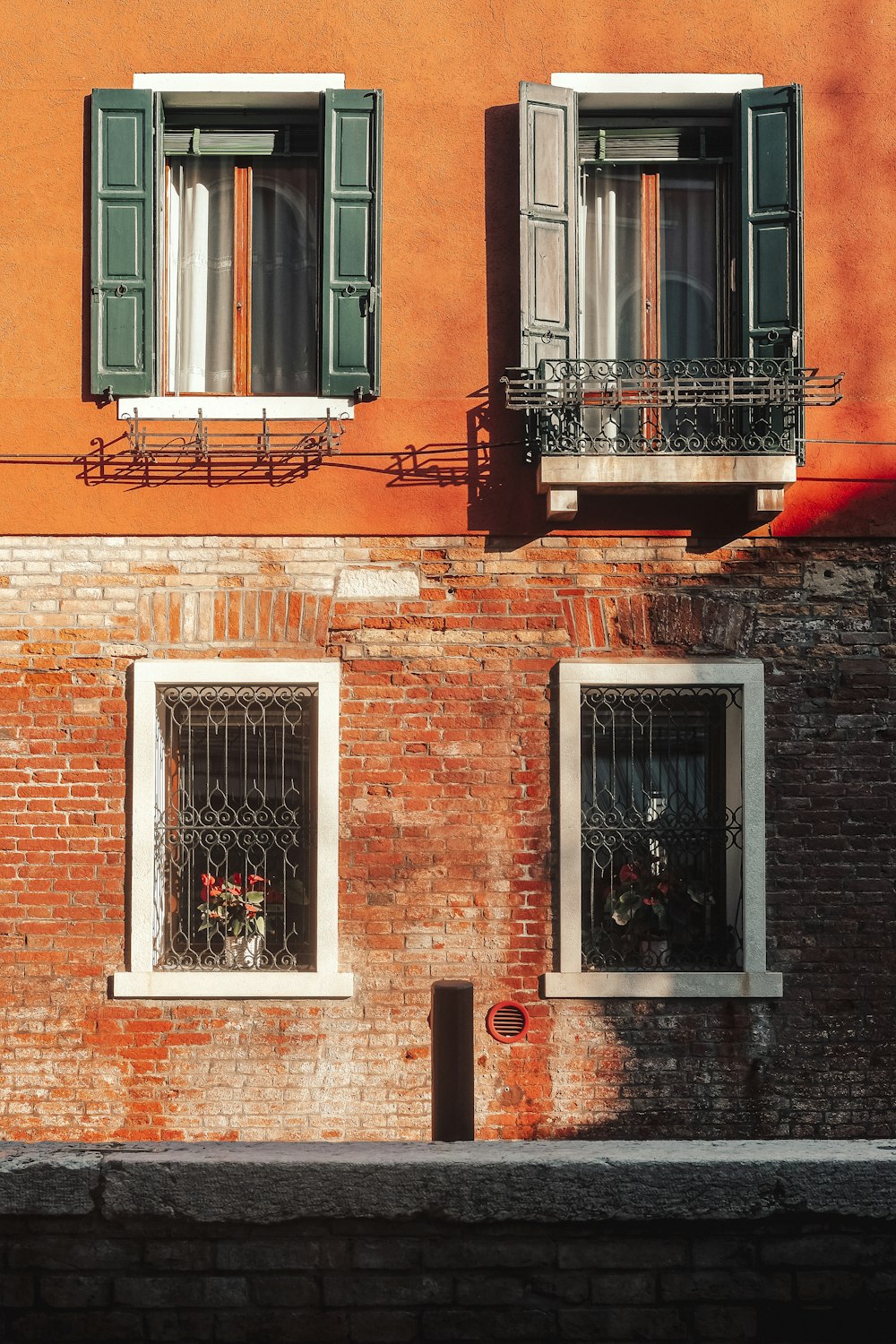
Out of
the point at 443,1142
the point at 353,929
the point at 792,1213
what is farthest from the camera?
the point at 353,929

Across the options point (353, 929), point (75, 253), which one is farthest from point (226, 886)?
point (75, 253)

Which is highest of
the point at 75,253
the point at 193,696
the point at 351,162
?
the point at 351,162

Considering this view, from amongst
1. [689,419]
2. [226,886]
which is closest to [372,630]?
[226,886]

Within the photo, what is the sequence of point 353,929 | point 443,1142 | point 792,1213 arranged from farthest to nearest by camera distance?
1. point 353,929
2. point 443,1142
3. point 792,1213

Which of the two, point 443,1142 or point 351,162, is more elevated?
point 351,162

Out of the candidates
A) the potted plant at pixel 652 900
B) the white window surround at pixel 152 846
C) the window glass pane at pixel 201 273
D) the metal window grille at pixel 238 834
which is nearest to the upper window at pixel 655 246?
the window glass pane at pixel 201 273

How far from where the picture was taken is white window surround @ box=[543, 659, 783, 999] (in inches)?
270

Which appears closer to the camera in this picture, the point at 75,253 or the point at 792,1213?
the point at 792,1213

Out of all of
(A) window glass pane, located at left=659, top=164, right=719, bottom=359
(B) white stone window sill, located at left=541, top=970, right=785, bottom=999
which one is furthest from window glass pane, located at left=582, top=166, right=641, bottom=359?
(B) white stone window sill, located at left=541, top=970, right=785, bottom=999

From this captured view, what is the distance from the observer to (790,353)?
22.9ft

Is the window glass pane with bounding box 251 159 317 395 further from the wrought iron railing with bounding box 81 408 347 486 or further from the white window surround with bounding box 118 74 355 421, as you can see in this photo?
the wrought iron railing with bounding box 81 408 347 486

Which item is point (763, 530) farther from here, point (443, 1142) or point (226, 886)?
point (443, 1142)

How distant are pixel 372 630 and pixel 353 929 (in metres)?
1.56

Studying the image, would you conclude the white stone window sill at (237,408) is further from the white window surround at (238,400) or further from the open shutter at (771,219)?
the open shutter at (771,219)
